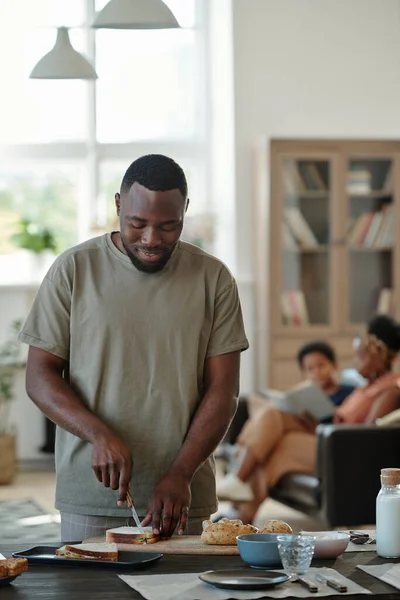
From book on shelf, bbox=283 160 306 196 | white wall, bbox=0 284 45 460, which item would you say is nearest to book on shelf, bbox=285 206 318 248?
book on shelf, bbox=283 160 306 196

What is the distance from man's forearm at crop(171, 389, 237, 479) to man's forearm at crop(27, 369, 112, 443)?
6.4 inches

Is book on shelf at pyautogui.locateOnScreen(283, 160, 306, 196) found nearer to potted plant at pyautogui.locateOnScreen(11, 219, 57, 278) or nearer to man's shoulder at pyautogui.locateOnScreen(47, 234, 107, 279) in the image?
potted plant at pyautogui.locateOnScreen(11, 219, 57, 278)

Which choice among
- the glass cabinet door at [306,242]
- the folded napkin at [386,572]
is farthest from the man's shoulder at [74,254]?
the glass cabinet door at [306,242]

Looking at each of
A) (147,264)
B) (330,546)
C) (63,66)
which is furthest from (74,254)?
(63,66)

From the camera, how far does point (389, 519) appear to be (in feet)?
6.72

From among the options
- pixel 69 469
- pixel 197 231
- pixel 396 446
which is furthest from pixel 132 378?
pixel 197 231

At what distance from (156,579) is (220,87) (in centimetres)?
651

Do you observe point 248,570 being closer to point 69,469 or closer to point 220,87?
point 69,469

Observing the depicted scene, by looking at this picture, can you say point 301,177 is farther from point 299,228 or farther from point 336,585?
point 336,585

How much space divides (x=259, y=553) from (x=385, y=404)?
320cm

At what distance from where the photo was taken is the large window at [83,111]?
26.2ft

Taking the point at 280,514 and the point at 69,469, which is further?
the point at 280,514

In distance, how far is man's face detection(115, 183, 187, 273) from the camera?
227 cm

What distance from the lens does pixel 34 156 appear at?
806cm
